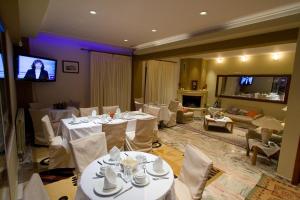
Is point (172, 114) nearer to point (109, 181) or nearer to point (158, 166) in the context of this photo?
point (158, 166)

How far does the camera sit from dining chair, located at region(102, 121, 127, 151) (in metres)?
2.66

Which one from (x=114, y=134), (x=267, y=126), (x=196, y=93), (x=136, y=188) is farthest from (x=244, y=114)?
(x=136, y=188)

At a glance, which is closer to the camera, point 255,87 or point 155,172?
point 155,172

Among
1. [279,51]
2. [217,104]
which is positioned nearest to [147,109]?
[217,104]

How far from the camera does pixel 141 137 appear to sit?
3057 mm

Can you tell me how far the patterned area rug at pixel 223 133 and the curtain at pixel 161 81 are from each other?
6.38ft

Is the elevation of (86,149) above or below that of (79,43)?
below

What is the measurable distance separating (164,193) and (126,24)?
2.95 meters

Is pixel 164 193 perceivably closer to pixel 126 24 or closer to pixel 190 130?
pixel 126 24

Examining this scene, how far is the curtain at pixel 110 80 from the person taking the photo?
5.14m

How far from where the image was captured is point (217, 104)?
22.8ft

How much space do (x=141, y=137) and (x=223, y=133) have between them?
3.12m

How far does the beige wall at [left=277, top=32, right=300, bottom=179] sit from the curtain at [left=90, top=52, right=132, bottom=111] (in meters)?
4.55

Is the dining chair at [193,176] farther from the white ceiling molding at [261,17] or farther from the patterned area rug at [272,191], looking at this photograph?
the white ceiling molding at [261,17]
